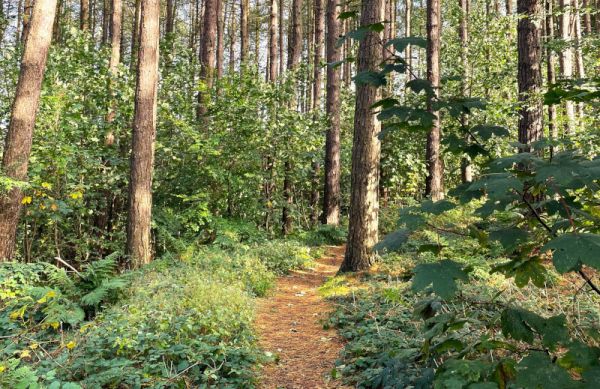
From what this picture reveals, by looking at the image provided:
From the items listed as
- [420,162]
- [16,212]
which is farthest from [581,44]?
[16,212]

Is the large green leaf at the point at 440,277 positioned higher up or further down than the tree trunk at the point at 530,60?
further down

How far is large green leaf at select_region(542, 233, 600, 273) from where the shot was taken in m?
1.33

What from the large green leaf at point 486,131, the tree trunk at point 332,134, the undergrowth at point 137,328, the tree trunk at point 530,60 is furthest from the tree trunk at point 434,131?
the large green leaf at point 486,131

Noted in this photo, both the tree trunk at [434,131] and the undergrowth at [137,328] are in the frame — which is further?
the tree trunk at [434,131]

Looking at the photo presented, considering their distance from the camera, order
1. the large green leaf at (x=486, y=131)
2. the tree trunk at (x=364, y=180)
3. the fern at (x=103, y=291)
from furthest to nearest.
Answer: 1. the tree trunk at (x=364, y=180)
2. the fern at (x=103, y=291)
3. the large green leaf at (x=486, y=131)

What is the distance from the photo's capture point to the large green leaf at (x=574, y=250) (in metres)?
1.33

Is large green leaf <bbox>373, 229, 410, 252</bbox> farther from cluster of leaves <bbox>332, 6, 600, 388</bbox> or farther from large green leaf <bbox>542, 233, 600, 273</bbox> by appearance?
large green leaf <bbox>542, 233, 600, 273</bbox>

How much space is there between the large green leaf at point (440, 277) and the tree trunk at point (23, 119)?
23.3ft

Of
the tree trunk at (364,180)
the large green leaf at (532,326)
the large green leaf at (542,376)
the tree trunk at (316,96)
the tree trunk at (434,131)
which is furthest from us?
the tree trunk at (316,96)

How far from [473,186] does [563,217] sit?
1.65ft

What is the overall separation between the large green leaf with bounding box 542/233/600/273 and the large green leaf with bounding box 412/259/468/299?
0.32m

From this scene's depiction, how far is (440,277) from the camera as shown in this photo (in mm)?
1581

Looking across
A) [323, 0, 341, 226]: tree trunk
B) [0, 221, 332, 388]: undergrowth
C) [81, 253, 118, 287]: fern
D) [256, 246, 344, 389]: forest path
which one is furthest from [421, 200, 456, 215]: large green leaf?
[323, 0, 341, 226]: tree trunk

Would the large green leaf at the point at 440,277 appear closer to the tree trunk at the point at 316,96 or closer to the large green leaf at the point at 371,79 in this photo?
the large green leaf at the point at 371,79
